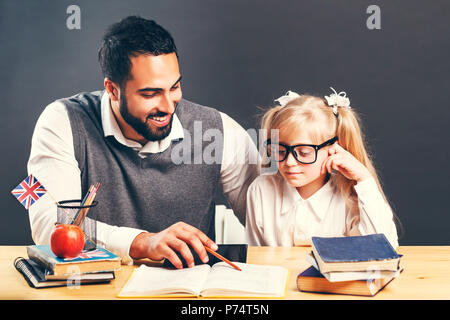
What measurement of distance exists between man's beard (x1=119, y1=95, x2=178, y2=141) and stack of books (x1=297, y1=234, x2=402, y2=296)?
110 centimetres

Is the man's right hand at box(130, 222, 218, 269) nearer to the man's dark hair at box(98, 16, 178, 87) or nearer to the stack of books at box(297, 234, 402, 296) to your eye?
the stack of books at box(297, 234, 402, 296)

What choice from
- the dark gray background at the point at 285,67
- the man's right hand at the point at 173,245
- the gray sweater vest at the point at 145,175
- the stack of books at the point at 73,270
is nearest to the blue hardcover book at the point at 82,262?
the stack of books at the point at 73,270

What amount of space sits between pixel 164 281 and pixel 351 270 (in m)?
0.51

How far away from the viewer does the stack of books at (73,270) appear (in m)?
1.46

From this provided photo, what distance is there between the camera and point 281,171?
6.86 ft

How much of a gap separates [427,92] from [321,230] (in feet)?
3.05

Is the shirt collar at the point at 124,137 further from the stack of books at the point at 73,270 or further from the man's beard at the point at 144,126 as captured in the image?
the stack of books at the point at 73,270

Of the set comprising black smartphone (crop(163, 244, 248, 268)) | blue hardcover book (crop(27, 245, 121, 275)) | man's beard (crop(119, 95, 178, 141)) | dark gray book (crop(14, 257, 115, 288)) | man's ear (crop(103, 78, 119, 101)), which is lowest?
black smartphone (crop(163, 244, 248, 268))

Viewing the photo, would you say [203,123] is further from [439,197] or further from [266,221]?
[439,197]

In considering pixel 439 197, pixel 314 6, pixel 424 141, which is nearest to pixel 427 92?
pixel 424 141

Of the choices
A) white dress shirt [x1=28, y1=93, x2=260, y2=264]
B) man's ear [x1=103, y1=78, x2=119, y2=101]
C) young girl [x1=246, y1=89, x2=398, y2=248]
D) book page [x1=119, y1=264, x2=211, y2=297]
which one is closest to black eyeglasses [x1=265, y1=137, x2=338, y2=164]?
young girl [x1=246, y1=89, x2=398, y2=248]

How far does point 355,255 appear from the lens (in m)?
1.41

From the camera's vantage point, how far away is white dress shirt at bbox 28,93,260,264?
193 centimetres

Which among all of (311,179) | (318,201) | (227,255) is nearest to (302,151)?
(311,179)
